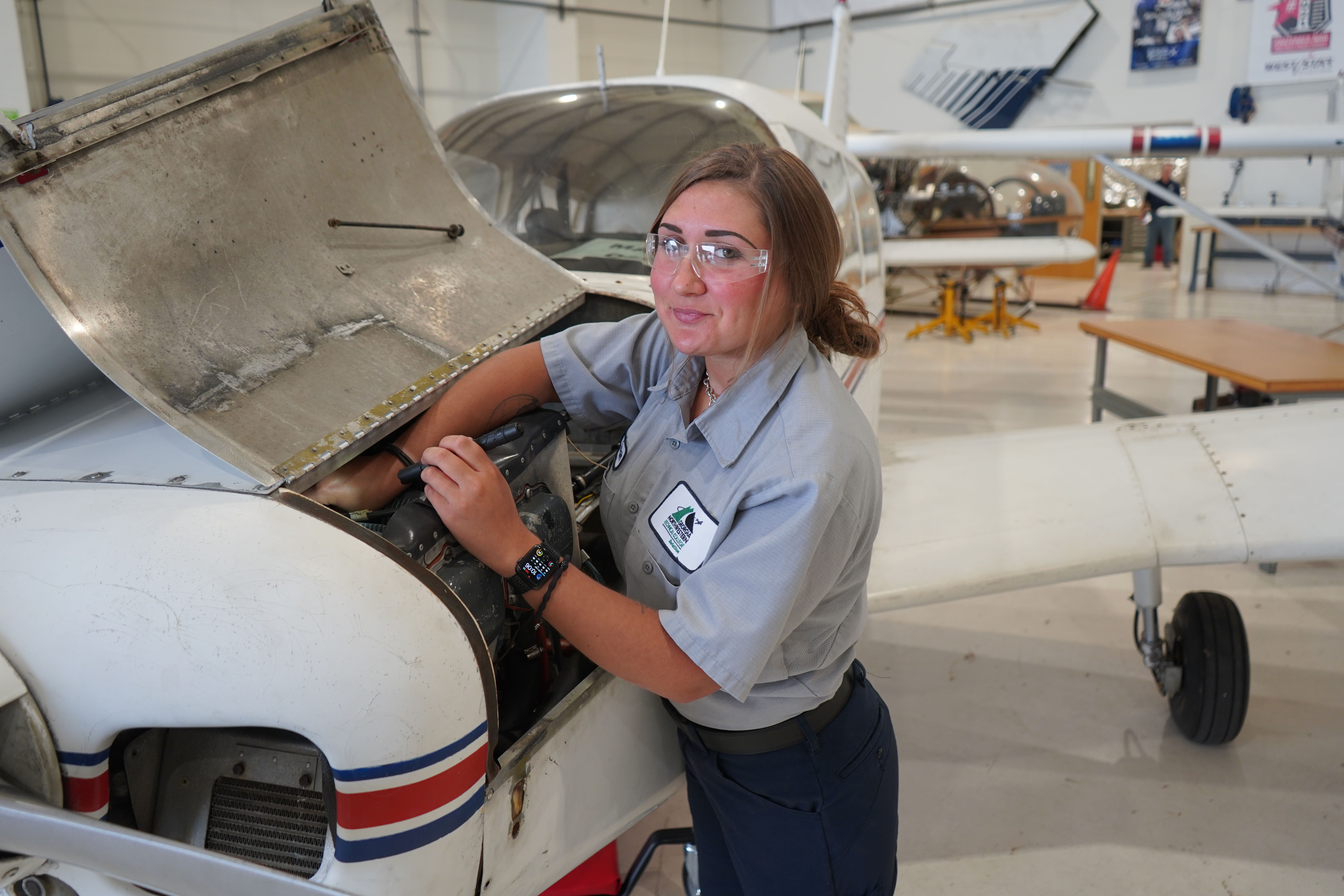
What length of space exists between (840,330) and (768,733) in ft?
1.99

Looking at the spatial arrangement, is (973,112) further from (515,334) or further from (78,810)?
(78,810)

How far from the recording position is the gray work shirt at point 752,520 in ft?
3.62

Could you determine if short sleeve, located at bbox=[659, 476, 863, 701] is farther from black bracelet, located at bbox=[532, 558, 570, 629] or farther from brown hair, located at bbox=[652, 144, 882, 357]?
brown hair, located at bbox=[652, 144, 882, 357]

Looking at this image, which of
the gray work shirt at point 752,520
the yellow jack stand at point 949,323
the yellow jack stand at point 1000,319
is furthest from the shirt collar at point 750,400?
the yellow jack stand at point 1000,319

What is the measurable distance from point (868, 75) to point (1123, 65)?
430 cm

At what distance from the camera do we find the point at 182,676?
100 centimetres

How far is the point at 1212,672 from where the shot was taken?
8.16 ft

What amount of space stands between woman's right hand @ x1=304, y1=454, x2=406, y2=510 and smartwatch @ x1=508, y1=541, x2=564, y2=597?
13.3 inches

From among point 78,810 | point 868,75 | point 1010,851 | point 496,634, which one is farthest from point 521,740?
point 868,75

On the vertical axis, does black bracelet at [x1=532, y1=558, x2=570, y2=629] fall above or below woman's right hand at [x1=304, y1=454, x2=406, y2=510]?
below

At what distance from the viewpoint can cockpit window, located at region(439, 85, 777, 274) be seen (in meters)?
2.70

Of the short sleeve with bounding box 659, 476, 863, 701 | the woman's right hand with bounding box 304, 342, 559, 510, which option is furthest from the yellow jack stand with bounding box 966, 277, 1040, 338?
the short sleeve with bounding box 659, 476, 863, 701

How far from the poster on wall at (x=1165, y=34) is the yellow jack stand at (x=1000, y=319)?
5.95m

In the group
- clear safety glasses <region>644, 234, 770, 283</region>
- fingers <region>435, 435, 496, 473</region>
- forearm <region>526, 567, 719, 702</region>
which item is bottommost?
forearm <region>526, 567, 719, 702</region>
